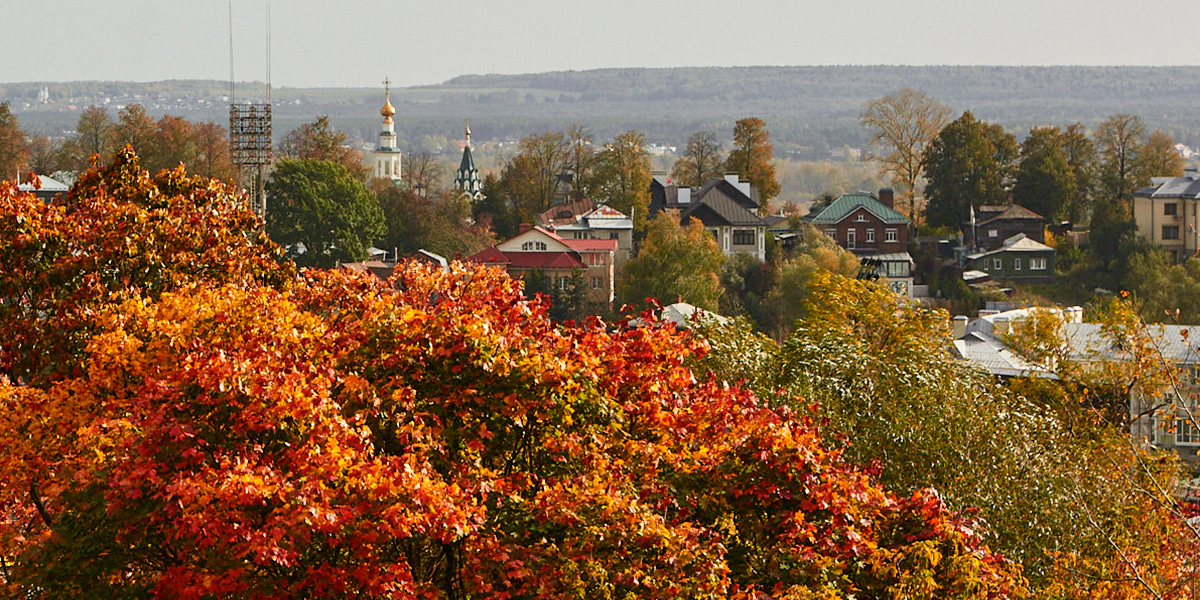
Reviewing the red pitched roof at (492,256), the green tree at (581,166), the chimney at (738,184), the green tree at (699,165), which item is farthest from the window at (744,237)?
the red pitched roof at (492,256)

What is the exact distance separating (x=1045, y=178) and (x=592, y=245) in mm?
26219

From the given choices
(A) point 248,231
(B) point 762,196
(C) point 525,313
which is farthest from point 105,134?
(C) point 525,313

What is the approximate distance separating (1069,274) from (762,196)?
18488 millimetres

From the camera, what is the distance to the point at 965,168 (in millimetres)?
85438

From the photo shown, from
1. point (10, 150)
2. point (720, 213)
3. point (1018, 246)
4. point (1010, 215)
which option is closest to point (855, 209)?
point (720, 213)

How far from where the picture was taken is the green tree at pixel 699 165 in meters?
100

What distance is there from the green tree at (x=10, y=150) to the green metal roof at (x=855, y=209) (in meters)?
43.5

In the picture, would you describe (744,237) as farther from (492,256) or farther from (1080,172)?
(1080,172)

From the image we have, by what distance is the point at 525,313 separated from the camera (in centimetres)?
1310

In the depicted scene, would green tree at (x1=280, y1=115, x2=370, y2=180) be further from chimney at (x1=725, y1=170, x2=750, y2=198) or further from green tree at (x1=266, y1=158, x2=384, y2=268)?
chimney at (x1=725, y1=170, x2=750, y2=198)

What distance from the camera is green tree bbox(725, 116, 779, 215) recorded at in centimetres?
9269

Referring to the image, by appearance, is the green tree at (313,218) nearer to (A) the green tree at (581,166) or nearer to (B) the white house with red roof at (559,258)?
(B) the white house with red roof at (559,258)

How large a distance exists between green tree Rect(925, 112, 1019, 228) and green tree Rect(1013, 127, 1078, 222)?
997mm

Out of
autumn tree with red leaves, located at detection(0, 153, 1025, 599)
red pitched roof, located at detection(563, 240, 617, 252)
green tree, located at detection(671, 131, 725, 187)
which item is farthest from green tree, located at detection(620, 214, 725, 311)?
autumn tree with red leaves, located at detection(0, 153, 1025, 599)
